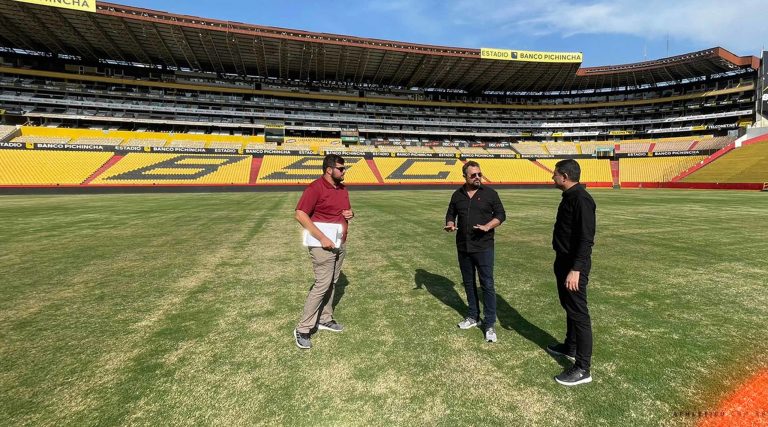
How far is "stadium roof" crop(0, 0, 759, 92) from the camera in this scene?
1554 inches

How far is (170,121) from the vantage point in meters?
53.0

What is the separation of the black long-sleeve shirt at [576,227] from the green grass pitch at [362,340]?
1.14 m

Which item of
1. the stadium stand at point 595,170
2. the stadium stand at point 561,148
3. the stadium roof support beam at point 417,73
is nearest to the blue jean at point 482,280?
the stadium stand at point 595,170

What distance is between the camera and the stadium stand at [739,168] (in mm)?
34188

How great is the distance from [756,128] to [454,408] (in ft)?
224

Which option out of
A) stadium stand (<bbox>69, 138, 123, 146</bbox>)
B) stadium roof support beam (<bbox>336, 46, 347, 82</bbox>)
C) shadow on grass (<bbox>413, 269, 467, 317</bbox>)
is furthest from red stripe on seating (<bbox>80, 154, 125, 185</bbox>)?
shadow on grass (<bbox>413, 269, 467, 317</bbox>)

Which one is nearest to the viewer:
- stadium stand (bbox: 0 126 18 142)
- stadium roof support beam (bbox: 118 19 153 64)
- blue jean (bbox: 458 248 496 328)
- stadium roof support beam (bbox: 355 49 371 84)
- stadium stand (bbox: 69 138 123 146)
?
blue jean (bbox: 458 248 496 328)

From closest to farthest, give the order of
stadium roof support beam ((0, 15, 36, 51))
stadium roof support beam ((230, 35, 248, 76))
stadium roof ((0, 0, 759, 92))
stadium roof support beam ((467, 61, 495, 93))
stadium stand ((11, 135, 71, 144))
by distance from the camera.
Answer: stadium roof support beam ((0, 15, 36, 51)) < stadium roof ((0, 0, 759, 92)) < stadium stand ((11, 135, 71, 144)) < stadium roof support beam ((230, 35, 248, 76)) < stadium roof support beam ((467, 61, 495, 93))

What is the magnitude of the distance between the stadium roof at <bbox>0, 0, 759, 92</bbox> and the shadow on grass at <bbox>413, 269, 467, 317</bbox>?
150 feet

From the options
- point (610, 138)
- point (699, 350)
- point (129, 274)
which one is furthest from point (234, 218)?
point (610, 138)

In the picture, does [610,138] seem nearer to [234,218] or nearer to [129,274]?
[234,218]

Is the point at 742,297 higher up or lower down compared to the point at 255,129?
lower down

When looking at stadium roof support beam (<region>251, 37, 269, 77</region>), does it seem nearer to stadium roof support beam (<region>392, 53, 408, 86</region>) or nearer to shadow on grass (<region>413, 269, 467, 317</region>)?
stadium roof support beam (<region>392, 53, 408, 86</region>)

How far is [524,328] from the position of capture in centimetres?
415
